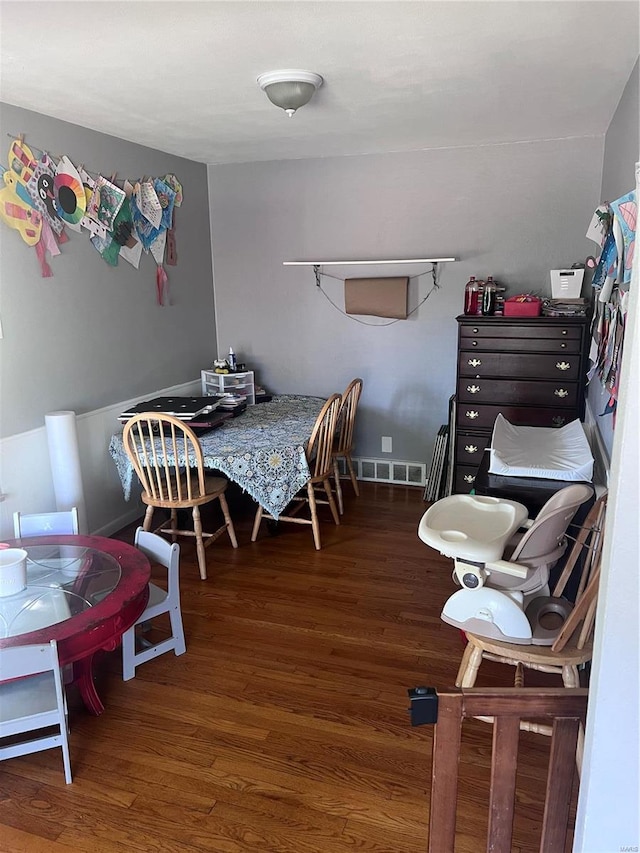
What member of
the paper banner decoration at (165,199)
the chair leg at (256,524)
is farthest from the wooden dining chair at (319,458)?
the paper banner decoration at (165,199)

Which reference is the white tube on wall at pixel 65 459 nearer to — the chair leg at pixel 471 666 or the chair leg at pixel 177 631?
the chair leg at pixel 177 631

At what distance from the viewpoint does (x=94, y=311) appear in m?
3.27

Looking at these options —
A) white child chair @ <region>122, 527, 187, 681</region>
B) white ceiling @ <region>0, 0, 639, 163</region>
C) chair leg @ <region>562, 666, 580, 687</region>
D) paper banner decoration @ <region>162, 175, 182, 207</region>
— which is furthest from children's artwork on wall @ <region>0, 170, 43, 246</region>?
chair leg @ <region>562, 666, 580, 687</region>

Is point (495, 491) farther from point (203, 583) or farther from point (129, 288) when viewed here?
point (129, 288)

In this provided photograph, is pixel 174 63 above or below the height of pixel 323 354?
above

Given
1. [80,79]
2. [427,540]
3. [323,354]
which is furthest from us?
[323,354]

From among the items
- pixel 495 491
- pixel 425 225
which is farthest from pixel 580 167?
pixel 495 491

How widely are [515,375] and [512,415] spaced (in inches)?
8.8

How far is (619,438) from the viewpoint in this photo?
2.74 ft

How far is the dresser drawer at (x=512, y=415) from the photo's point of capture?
3221 mm

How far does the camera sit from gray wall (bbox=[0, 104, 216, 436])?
2.77m

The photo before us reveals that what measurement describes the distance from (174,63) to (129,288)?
158cm

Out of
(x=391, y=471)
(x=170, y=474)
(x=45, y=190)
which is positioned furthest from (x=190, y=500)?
(x=391, y=471)

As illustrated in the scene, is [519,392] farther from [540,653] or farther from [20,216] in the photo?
[20,216]
